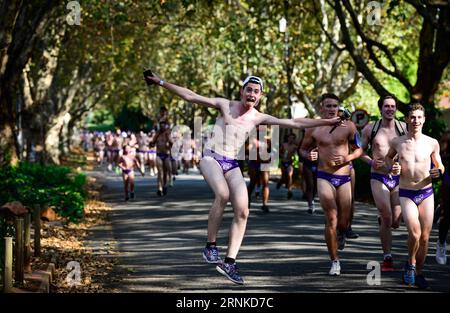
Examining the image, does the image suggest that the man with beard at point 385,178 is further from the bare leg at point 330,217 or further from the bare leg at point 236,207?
the bare leg at point 236,207

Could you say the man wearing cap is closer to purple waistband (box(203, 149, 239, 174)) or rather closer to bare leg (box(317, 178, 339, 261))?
purple waistband (box(203, 149, 239, 174))

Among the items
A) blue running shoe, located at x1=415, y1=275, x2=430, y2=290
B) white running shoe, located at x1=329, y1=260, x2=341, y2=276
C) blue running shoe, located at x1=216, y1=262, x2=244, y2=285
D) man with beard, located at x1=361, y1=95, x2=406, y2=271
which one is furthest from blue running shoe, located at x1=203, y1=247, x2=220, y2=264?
man with beard, located at x1=361, y1=95, x2=406, y2=271

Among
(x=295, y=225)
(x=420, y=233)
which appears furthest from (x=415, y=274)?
(x=295, y=225)

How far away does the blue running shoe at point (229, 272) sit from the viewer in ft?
34.3

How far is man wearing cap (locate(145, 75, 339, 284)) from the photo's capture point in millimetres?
10578

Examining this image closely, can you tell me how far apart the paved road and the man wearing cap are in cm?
40

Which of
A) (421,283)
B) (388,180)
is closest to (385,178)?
(388,180)

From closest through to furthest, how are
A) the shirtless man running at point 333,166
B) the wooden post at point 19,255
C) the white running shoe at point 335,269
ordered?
the wooden post at point 19,255 → the white running shoe at point 335,269 → the shirtless man running at point 333,166

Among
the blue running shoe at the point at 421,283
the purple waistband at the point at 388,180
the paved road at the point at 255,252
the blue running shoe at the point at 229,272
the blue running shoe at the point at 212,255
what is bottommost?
the paved road at the point at 255,252

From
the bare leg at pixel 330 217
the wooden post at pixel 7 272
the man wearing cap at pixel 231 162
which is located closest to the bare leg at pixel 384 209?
the bare leg at pixel 330 217

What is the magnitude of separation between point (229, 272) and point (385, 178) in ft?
8.19

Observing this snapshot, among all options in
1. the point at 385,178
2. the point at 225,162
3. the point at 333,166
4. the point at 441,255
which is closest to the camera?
the point at 225,162

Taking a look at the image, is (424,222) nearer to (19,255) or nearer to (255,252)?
(255,252)

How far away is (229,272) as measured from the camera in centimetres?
1051
